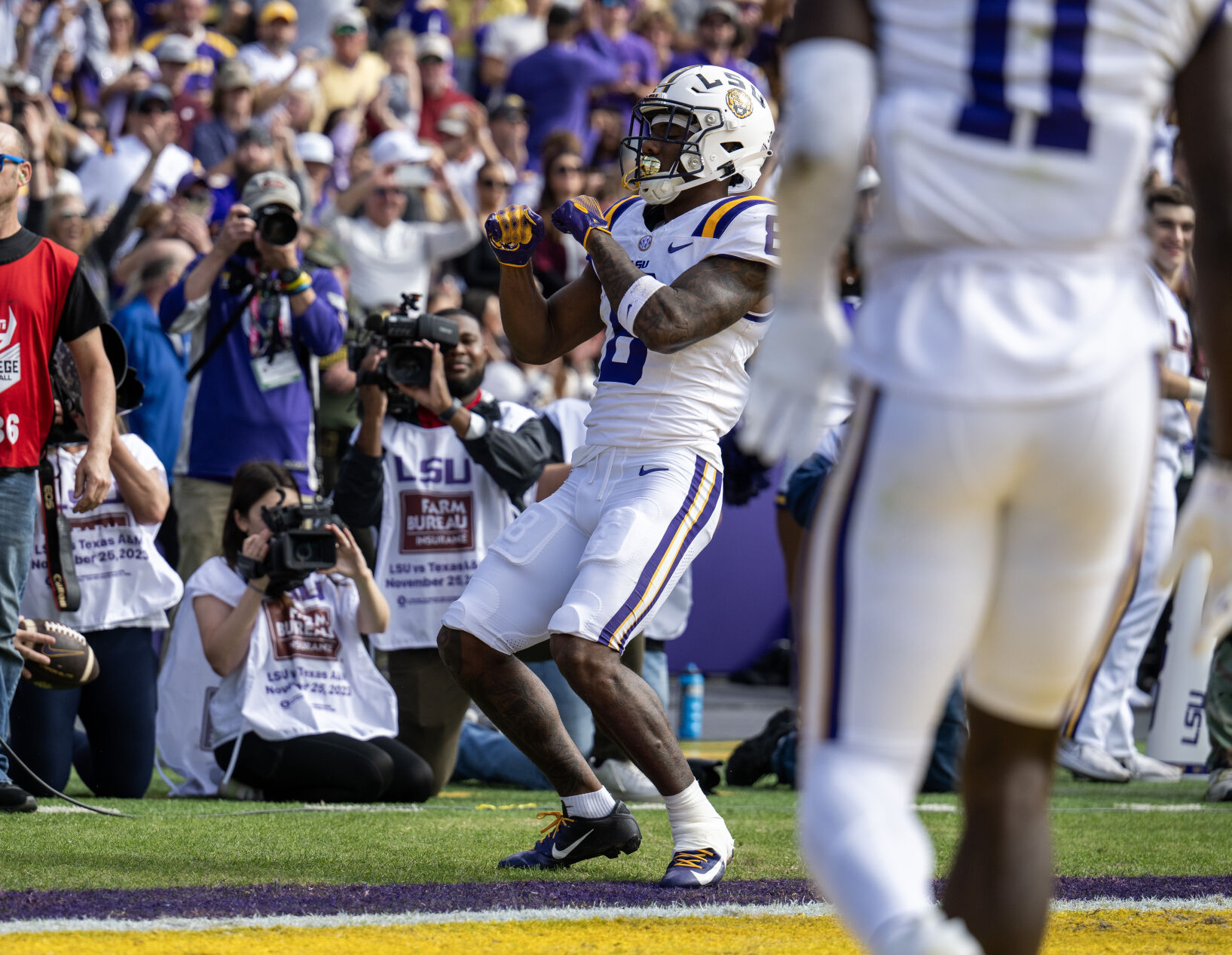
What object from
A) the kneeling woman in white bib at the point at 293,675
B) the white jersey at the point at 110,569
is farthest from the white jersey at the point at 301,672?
the white jersey at the point at 110,569

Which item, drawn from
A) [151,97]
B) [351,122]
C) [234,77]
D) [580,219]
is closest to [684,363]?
[580,219]

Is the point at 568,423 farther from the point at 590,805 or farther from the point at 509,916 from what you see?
the point at 509,916

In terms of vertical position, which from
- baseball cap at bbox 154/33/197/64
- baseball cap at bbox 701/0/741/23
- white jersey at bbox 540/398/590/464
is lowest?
white jersey at bbox 540/398/590/464

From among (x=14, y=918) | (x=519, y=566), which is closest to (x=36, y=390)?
(x=519, y=566)

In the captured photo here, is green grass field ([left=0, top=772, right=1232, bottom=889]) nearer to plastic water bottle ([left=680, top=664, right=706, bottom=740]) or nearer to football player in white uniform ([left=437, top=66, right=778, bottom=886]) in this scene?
football player in white uniform ([left=437, top=66, right=778, bottom=886])

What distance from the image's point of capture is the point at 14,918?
10.8ft

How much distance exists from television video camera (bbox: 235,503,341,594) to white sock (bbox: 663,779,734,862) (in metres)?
1.97

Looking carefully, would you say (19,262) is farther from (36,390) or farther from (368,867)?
(368,867)

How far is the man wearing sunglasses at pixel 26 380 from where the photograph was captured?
5.00 m

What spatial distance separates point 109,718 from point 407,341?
179cm

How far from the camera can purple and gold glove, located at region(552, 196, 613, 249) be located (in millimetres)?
4406

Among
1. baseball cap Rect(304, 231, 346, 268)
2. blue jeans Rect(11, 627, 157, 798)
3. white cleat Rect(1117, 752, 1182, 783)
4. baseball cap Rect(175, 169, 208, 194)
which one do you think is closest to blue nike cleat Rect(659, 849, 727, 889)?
blue jeans Rect(11, 627, 157, 798)

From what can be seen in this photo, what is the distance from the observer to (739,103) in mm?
4562

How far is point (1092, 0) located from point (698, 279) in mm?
2190
